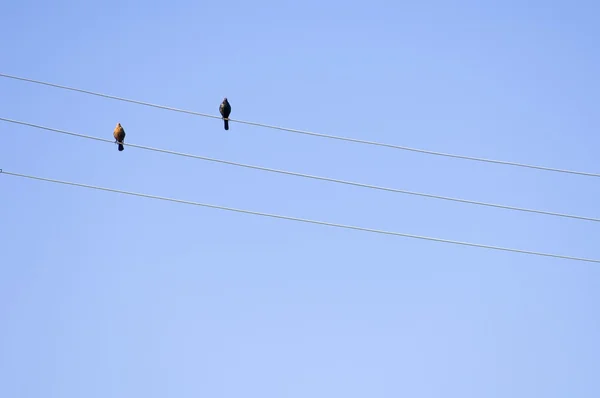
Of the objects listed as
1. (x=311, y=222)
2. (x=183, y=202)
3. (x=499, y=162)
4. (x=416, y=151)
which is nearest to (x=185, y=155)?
(x=183, y=202)

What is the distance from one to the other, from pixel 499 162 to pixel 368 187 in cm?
249

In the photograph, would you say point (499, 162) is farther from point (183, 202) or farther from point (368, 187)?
point (183, 202)

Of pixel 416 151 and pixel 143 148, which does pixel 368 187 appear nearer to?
pixel 416 151

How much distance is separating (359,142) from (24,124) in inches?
246

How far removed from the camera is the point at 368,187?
24.1 meters

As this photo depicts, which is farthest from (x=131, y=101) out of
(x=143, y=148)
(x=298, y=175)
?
(x=298, y=175)

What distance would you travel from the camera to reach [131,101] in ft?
81.8

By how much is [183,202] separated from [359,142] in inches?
138

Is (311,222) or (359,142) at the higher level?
(359,142)

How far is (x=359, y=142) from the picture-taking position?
2478 cm

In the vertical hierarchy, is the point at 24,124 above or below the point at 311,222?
above

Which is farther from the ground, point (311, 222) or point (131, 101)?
point (131, 101)

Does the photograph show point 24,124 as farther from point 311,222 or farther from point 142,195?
point 311,222

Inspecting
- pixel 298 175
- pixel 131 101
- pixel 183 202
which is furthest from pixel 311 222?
pixel 131 101
